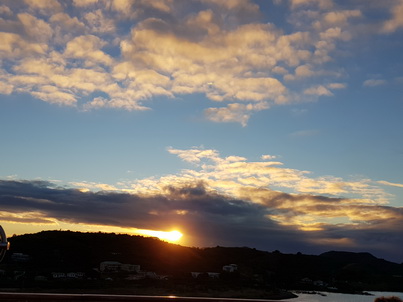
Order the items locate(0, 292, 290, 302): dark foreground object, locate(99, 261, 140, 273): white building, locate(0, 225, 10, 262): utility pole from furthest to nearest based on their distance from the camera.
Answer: locate(99, 261, 140, 273): white building
locate(0, 225, 10, 262): utility pole
locate(0, 292, 290, 302): dark foreground object

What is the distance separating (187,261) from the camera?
98.1 m

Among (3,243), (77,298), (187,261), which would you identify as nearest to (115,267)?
(187,261)

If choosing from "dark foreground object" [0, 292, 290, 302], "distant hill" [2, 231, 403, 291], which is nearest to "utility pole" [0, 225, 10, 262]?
"dark foreground object" [0, 292, 290, 302]

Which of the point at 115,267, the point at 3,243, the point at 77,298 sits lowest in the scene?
the point at 77,298

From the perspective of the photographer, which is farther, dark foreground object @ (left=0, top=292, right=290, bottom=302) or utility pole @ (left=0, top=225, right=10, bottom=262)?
utility pole @ (left=0, top=225, right=10, bottom=262)

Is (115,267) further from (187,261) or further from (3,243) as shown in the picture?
(3,243)

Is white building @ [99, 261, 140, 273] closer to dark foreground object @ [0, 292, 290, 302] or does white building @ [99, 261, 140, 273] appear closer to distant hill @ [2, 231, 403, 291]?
distant hill @ [2, 231, 403, 291]

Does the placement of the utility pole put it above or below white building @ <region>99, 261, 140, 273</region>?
above

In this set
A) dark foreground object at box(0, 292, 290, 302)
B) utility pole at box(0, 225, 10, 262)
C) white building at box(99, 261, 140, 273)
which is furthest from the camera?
white building at box(99, 261, 140, 273)

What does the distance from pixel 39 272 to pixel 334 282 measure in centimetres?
8013

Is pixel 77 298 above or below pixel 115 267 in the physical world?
below

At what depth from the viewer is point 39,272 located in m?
65.4

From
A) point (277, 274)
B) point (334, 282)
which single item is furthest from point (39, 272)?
point (334, 282)

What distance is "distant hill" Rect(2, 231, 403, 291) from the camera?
79.1m
